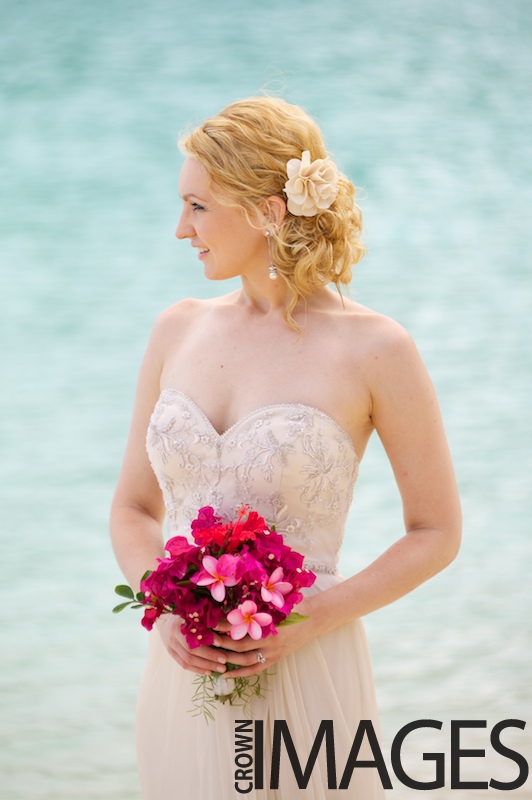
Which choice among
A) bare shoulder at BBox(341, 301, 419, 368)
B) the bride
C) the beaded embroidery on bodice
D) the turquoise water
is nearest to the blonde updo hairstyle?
the bride

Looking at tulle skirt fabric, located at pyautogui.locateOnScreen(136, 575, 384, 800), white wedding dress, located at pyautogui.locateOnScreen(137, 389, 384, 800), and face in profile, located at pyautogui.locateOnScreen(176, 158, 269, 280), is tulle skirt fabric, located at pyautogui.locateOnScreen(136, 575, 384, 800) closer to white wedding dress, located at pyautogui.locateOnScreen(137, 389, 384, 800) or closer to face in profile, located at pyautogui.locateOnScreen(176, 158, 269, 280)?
white wedding dress, located at pyautogui.locateOnScreen(137, 389, 384, 800)

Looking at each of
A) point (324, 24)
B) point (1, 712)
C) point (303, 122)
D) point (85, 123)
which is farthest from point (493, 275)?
point (303, 122)

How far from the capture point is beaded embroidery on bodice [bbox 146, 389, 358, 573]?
220cm

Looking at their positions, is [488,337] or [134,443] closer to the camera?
[134,443]

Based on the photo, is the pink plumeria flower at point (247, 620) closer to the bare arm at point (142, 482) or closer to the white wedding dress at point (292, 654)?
the white wedding dress at point (292, 654)

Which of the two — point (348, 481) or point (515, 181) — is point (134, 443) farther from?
point (515, 181)

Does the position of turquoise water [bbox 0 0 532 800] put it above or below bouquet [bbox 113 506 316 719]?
above

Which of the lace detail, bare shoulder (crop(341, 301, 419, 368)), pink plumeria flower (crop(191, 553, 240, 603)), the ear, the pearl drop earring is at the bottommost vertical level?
pink plumeria flower (crop(191, 553, 240, 603))

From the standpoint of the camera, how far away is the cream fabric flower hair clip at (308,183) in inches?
88.7

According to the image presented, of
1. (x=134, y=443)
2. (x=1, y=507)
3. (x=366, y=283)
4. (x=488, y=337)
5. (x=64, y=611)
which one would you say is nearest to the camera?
(x=134, y=443)

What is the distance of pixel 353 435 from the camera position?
226 centimetres

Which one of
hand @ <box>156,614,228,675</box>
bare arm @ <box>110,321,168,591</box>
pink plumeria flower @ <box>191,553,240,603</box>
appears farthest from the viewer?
bare arm @ <box>110,321,168,591</box>

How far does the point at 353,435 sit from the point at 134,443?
0.51 metres

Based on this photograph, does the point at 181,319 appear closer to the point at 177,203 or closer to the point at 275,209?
the point at 275,209
